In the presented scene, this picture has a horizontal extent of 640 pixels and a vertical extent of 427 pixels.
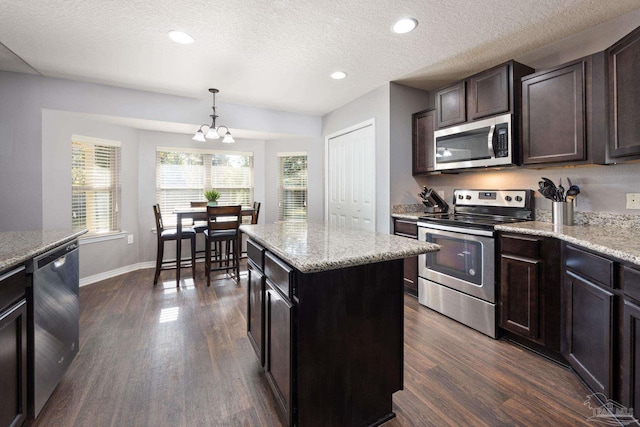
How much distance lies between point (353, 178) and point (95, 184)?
3.52 m

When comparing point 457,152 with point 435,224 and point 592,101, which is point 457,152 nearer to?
point 435,224

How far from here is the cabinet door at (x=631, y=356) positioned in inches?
52.8

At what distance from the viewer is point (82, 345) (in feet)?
7.34

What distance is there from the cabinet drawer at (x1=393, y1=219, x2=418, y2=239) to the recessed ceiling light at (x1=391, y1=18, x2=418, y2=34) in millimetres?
1774

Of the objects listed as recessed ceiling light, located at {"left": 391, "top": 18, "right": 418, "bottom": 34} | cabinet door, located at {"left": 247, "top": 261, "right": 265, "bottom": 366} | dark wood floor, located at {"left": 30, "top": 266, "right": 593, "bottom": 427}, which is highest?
recessed ceiling light, located at {"left": 391, "top": 18, "right": 418, "bottom": 34}

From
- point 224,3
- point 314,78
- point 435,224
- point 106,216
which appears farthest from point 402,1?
point 106,216

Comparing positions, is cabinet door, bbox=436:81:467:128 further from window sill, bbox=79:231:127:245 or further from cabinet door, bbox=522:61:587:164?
window sill, bbox=79:231:127:245

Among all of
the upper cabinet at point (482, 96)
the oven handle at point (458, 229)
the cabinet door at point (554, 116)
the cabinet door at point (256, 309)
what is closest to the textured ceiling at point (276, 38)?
the upper cabinet at point (482, 96)

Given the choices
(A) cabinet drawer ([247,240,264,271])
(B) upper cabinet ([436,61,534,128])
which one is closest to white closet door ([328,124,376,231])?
(B) upper cabinet ([436,61,534,128])

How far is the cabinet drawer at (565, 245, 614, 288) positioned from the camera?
59.2 inches

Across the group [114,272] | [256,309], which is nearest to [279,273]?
[256,309]

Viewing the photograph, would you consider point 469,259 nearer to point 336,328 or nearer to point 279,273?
point 336,328

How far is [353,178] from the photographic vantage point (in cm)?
407

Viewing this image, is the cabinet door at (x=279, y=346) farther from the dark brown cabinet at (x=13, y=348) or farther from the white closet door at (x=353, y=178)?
the white closet door at (x=353, y=178)
